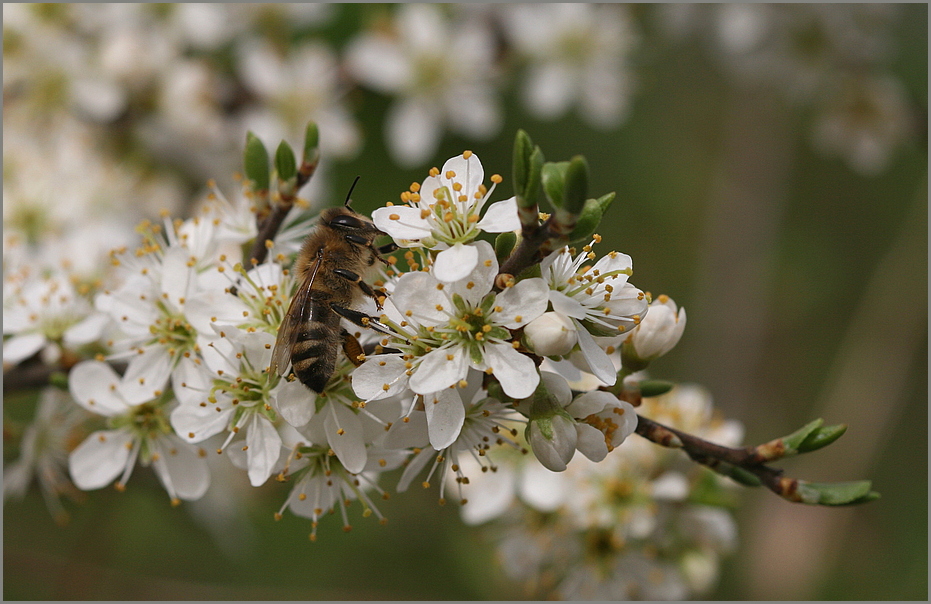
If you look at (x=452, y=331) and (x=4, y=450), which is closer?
(x=452, y=331)

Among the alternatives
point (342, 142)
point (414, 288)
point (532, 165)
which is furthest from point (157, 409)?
point (342, 142)

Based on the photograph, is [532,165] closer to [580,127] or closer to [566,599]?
[566,599]

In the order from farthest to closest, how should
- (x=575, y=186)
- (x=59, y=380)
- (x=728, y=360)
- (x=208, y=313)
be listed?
(x=728, y=360)
(x=59, y=380)
(x=208, y=313)
(x=575, y=186)

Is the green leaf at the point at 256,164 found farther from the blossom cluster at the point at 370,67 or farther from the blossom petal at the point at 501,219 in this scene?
the blossom cluster at the point at 370,67

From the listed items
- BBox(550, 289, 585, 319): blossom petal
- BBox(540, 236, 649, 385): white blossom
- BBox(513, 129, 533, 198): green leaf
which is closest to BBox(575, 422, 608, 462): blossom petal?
BBox(540, 236, 649, 385): white blossom

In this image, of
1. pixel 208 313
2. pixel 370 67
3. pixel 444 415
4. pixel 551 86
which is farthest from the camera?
pixel 551 86

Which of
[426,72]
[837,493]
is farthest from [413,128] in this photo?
[837,493]

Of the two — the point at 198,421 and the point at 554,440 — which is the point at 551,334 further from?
the point at 198,421
